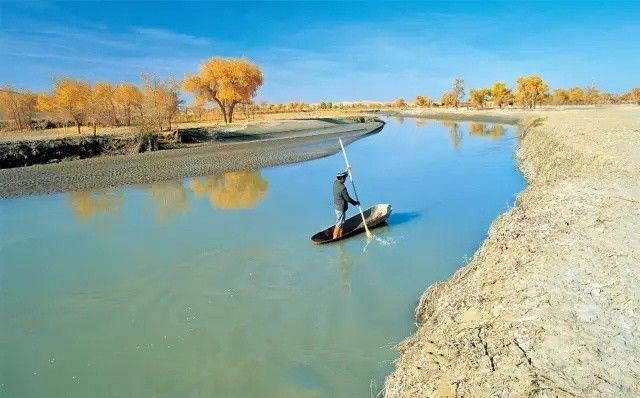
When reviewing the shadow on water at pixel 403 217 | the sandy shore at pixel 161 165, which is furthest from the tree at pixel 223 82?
the shadow on water at pixel 403 217

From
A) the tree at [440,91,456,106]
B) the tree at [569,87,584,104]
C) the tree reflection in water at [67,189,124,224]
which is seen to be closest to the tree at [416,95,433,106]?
the tree at [440,91,456,106]

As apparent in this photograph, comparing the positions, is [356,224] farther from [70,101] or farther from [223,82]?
[223,82]

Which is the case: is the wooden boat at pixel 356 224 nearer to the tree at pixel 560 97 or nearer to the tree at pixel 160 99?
the tree at pixel 160 99

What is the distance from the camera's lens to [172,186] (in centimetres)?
2156

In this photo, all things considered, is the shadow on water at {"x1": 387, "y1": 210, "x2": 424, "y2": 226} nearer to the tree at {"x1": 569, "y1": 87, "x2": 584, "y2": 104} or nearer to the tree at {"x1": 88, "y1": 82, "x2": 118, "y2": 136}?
the tree at {"x1": 88, "y1": 82, "x2": 118, "y2": 136}

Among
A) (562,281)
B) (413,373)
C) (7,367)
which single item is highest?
(562,281)

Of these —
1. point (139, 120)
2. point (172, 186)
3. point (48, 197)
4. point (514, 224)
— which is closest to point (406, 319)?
point (514, 224)

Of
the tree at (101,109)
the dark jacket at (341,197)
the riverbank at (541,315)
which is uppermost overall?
the tree at (101,109)

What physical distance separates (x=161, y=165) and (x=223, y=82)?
34677mm

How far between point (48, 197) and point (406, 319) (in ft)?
62.0

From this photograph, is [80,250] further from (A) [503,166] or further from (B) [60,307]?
(A) [503,166]

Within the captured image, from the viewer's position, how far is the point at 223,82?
59562mm

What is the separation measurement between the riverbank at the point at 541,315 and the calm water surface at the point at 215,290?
4.00 ft

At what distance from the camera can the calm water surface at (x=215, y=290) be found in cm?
612
